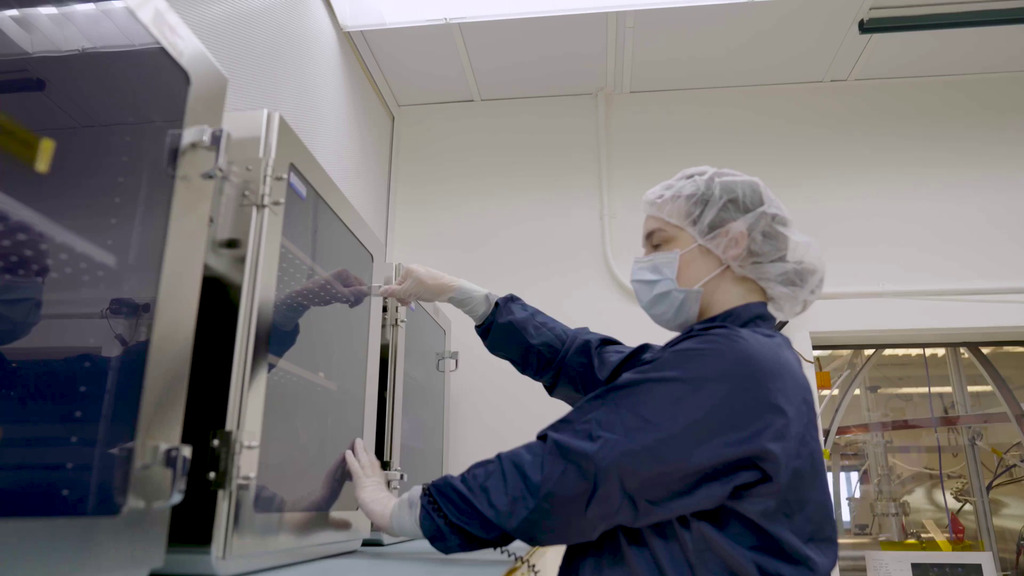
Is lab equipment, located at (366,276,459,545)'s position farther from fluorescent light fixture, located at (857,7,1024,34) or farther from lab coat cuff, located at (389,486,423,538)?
fluorescent light fixture, located at (857,7,1024,34)

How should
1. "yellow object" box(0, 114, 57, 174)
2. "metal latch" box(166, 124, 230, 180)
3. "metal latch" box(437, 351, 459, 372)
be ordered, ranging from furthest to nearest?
"metal latch" box(437, 351, 459, 372) < "metal latch" box(166, 124, 230, 180) < "yellow object" box(0, 114, 57, 174)

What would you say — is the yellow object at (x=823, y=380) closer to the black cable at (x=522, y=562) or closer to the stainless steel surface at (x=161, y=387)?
the black cable at (x=522, y=562)

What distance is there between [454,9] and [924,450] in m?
2.66

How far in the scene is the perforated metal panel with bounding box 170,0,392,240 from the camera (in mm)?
1577

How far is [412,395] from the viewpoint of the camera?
1.95 meters

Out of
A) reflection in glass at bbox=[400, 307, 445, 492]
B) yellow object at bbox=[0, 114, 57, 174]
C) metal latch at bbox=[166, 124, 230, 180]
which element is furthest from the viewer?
reflection in glass at bbox=[400, 307, 445, 492]

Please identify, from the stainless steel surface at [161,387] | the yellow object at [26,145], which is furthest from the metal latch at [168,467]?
the yellow object at [26,145]

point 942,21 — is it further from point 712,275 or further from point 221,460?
point 221,460

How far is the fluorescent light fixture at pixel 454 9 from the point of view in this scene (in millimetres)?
2113

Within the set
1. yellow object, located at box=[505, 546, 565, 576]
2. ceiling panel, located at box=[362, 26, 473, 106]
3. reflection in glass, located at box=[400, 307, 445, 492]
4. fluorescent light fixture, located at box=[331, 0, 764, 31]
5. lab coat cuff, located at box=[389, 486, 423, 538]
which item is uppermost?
ceiling panel, located at box=[362, 26, 473, 106]

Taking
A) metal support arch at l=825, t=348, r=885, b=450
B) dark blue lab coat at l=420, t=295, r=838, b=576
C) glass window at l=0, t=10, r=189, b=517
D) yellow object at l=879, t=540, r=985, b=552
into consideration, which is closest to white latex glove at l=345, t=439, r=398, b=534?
dark blue lab coat at l=420, t=295, r=838, b=576

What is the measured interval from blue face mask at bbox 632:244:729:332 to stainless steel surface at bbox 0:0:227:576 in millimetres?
760

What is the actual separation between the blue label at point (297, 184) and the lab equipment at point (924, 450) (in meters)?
2.43

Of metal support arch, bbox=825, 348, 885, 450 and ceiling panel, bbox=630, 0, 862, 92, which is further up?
ceiling panel, bbox=630, 0, 862, 92
